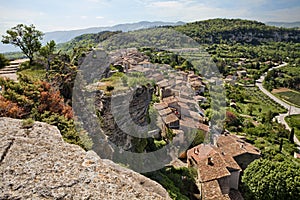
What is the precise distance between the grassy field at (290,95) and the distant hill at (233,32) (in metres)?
29.0

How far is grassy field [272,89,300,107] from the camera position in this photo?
4924cm

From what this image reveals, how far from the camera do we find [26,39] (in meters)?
13.8

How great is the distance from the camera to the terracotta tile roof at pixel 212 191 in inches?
441

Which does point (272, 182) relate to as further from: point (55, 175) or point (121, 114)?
point (55, 175)

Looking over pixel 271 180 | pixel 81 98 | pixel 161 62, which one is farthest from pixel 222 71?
pixel 81 98

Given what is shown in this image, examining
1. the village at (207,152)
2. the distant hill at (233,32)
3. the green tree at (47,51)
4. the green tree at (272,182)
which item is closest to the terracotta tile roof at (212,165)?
the village at (207,152)

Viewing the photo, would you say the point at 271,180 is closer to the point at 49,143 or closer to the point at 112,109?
the point at 112,109

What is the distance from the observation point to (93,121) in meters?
10.1

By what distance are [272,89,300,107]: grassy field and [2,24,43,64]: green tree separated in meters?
49.8

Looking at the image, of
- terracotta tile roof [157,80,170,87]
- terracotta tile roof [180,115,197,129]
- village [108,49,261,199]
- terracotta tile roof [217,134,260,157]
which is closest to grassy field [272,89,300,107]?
village [108,49,261,199]

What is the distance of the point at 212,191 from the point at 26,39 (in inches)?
540

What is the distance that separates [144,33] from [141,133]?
33293mm

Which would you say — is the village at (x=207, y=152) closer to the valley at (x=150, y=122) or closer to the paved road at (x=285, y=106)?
the valley at (x=150, y=122)

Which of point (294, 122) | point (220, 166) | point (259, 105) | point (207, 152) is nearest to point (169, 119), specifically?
point (207, 152)
